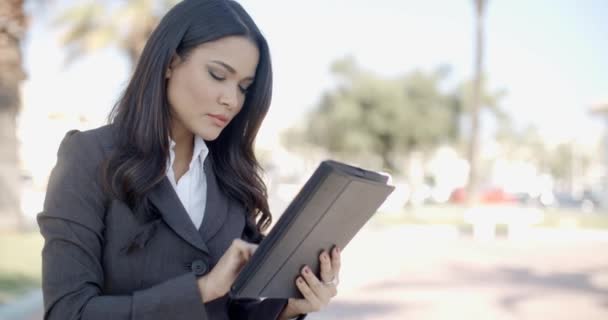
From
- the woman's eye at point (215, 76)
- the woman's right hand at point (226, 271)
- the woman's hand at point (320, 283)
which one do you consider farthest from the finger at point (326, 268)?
the woman's eye at point (215, 76)

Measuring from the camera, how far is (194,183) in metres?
1.73

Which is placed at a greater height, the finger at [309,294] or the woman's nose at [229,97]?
the woman's nose at [229,97]

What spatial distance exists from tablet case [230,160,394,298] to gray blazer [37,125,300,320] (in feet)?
0.42

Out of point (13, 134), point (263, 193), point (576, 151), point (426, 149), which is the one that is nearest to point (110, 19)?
point (13, 134)

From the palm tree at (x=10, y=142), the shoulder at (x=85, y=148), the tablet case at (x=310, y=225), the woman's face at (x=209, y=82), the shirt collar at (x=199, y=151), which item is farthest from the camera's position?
the palm tree at (x=10, y=142)

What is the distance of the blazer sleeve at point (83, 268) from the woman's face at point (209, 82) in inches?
9.0

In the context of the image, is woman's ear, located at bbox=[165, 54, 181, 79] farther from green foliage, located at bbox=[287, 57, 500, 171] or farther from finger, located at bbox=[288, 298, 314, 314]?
green foliage, located at bbox=[287, 57, 500, 171]

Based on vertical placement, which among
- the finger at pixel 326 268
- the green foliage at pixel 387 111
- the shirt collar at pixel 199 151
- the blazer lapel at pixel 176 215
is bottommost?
the finger at pixel 326 268

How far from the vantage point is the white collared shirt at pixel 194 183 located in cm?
168

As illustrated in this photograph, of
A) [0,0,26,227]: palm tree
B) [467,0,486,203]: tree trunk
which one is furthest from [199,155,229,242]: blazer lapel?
[467,0,486,203]: tree trunk

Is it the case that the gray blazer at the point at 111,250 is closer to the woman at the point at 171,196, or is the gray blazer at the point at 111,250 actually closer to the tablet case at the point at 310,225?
the woman at the point at 171,196

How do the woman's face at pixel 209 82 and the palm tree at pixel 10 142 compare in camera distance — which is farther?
the palm tree at pixel 10 142

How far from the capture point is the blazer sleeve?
1423 mm

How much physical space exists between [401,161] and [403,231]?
91.6 ft
